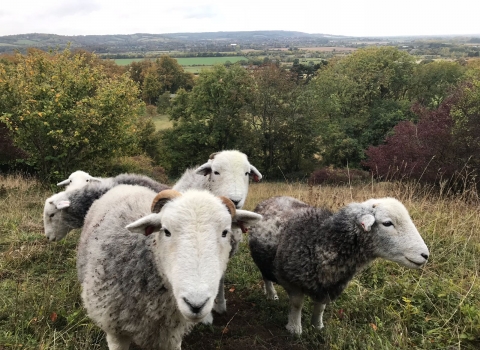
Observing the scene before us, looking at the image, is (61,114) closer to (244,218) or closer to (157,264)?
(157,264)

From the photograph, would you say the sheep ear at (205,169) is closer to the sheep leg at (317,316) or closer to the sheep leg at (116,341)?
the sheep leg at (317,316)

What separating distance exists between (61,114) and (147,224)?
1308 cm

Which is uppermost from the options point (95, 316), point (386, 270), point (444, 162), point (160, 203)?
point (160, 203)

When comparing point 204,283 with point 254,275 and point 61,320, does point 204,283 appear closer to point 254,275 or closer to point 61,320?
point 61,320

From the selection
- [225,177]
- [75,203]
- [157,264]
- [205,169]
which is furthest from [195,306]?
[75,203]

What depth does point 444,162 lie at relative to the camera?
1583cm

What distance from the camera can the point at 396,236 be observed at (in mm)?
3783

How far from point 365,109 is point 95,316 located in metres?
39.9

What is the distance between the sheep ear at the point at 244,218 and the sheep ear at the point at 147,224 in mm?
658

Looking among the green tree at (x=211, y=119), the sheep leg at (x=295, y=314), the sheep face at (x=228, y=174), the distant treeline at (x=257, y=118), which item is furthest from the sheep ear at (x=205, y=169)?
the green tree at (x=211, y=119)

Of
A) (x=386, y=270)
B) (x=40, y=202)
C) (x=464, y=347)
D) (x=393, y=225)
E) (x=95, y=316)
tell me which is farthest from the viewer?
(x=40, y=202)

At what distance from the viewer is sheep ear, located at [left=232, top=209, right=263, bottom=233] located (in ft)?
9.39

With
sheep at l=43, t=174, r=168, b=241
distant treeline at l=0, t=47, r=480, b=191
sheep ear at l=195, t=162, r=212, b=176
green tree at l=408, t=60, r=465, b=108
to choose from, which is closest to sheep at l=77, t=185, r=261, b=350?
sheep at l=43, t=174, r=168, b=241

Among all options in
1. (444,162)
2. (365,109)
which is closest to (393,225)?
(444,162)
